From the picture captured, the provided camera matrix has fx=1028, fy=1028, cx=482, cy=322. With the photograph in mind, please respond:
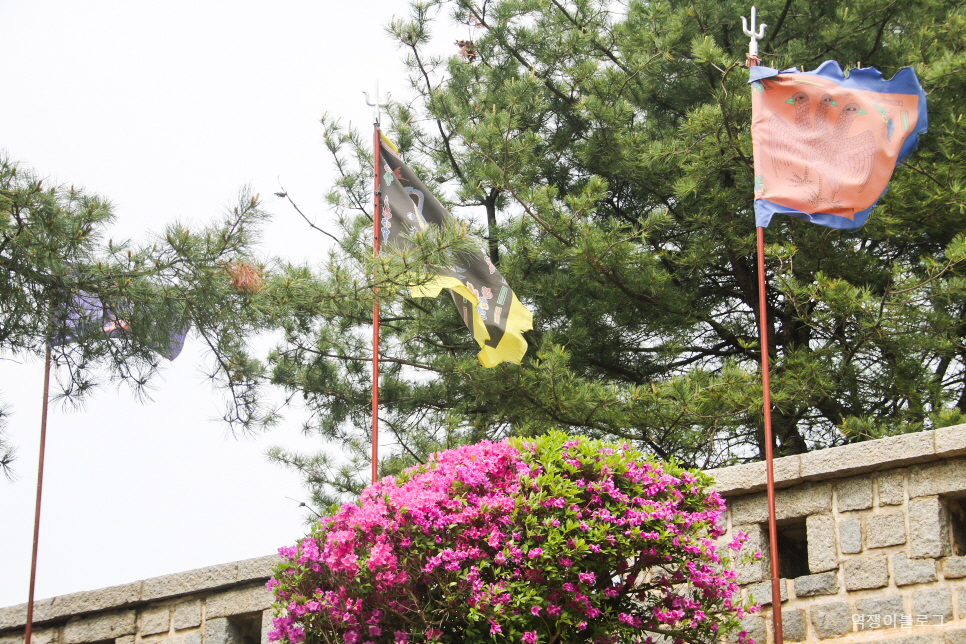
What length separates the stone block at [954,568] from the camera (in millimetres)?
4359

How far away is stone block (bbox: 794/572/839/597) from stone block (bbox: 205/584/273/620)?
2.62 m

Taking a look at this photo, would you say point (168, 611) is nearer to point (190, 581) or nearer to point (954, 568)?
point (190, 581)

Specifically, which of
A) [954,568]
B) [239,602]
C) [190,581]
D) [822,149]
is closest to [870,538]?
[954,568]

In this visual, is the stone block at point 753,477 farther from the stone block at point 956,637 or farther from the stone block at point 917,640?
the stone block at point 956,637

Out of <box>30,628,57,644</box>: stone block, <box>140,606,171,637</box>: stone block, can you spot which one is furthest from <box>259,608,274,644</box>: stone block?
<box>30,628,57,644</box>: stone block

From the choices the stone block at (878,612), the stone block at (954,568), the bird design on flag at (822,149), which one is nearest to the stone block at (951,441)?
the stone block at (954,568)

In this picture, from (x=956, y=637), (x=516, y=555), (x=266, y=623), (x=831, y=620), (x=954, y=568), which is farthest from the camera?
(x=266, y=623)

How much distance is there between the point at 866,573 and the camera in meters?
4.57

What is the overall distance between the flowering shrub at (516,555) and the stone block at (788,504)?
0.64 m

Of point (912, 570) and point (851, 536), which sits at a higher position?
point (851, 536)

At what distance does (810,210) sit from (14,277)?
448cm

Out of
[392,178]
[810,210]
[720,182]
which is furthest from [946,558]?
[720,182]

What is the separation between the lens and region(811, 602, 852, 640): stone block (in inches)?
180

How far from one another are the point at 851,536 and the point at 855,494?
190 mm
